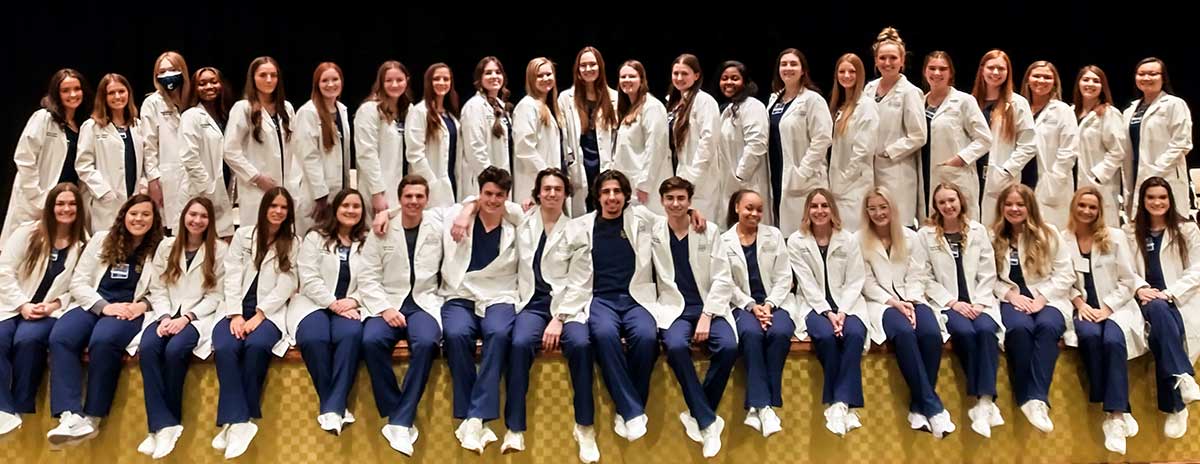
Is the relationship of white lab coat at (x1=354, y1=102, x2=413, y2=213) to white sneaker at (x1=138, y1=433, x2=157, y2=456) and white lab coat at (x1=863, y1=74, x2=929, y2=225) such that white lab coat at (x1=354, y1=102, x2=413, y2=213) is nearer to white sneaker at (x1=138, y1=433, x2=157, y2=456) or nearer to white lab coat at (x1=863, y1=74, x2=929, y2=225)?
white sneaker at (x1=138, y1=433, x2=157, y2=456)

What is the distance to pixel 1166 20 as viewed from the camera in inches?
316

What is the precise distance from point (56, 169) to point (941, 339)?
4561 millimetres

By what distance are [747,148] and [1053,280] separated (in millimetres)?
1661

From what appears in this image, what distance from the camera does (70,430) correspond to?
4.37 metres

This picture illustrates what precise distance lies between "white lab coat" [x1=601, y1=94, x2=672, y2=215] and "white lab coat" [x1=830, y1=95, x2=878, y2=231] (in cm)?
82

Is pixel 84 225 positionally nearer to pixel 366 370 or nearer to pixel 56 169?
pixel 56 169

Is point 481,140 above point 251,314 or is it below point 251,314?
above

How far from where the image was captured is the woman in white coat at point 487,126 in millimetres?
5609

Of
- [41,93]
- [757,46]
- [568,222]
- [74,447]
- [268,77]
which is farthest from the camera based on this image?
[757,46]

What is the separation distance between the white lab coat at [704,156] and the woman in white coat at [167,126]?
8.46ft

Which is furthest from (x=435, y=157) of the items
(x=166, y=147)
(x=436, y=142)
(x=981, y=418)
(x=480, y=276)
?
(x=981, y=418)

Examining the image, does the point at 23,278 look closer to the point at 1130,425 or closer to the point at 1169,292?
the point at 1130,425

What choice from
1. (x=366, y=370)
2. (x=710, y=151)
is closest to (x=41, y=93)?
(x=366, y=370)

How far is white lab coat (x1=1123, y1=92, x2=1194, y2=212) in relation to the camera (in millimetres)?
5918
